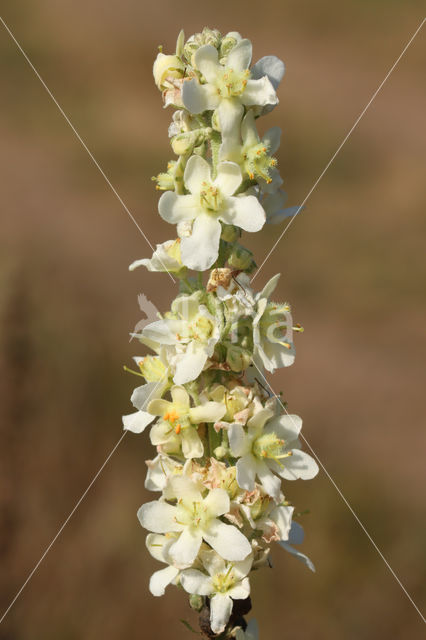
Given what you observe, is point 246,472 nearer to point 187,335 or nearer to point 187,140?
point 187,335

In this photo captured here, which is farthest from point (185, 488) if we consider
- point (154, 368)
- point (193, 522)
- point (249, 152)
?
point (249, 152)

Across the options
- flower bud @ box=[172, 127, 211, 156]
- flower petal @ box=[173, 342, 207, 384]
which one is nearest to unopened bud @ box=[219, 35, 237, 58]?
flower bud @ box=[172, 127, 211, 156]

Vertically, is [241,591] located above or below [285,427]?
below

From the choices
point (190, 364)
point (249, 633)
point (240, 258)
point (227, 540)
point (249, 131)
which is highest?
point (249, 131)

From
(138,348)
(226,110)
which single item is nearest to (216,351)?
(226,110)

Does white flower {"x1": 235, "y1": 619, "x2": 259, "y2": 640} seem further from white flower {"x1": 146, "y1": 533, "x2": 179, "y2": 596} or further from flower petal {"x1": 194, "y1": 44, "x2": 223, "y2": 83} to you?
flower petal {"x1": 194, "y1": 44, "x2": 223, "y2": 83}

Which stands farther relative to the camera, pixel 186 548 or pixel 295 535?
pixel 295 535

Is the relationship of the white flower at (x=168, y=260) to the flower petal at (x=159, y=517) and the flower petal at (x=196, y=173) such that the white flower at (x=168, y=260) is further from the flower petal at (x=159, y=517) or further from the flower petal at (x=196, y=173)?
the flower petal at (x=159, y=517)
